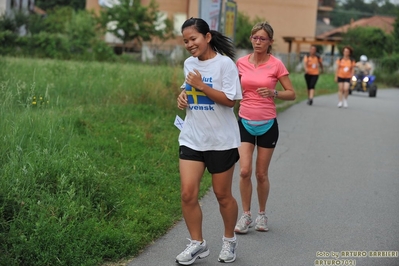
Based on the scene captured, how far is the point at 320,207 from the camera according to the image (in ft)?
27.5

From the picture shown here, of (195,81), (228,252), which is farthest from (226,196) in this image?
(195,81)

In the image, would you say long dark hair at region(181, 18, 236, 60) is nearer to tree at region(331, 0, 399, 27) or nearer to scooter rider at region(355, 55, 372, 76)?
scooter rider at region(355, 55, 372, 76)

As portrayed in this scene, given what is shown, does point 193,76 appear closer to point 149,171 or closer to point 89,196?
point 89,196

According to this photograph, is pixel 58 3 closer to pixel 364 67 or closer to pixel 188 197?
pixel 364 67

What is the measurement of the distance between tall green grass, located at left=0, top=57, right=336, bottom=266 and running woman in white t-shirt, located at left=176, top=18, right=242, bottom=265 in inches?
30.7

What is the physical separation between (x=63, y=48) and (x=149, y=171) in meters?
40.1

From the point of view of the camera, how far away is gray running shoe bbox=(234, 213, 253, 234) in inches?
280

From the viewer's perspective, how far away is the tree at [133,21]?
55.5 m

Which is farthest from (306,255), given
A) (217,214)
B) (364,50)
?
(364,50)

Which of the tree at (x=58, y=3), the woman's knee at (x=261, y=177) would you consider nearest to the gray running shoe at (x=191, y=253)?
the woman's knee at (x=261, y=177)

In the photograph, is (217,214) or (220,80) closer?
(220,80)

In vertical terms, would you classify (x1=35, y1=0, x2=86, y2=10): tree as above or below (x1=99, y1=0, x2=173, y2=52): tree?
above

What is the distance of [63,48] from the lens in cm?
4791

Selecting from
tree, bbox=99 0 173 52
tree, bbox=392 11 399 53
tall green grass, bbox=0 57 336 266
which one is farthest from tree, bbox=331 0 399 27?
tall green grass, bbox=0 57 336 266
